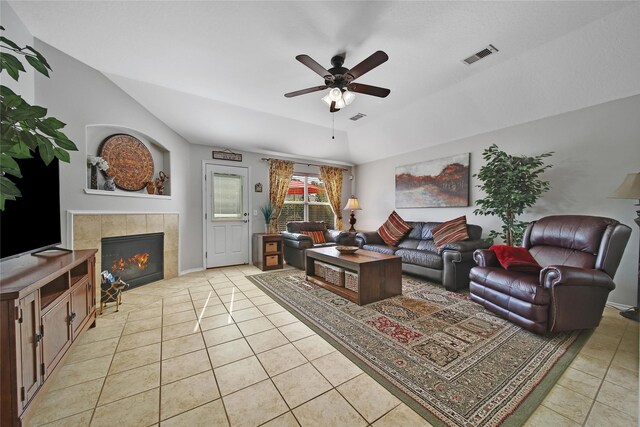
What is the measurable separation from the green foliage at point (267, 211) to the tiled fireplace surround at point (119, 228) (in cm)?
161

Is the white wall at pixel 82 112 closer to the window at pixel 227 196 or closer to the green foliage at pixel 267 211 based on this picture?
the window at pixel 227 196

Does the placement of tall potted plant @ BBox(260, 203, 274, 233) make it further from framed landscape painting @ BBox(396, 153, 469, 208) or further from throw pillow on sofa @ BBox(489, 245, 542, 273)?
throw pillow on sofa @ BBox(489, 245, 542, 273)

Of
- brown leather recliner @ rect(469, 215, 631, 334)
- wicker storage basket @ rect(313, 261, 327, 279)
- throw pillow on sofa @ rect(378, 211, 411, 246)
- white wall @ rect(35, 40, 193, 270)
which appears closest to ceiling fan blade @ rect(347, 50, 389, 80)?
brown leather recliner @ rect(469, 215, 631, 334)

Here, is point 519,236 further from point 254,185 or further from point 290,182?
point 254,185

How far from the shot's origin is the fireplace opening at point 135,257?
10.2ft

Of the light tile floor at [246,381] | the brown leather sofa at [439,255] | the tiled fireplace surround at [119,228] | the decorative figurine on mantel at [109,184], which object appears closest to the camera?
the light tile floor at [246,381]

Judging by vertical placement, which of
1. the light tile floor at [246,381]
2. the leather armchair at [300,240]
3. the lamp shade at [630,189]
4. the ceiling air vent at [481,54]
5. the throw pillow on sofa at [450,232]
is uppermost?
the ceiling air vent at [481,54]

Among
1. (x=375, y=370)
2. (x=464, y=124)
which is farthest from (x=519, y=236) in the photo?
(x=375, y=370)

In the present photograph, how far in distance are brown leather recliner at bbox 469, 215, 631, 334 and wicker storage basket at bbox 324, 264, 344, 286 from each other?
59.4 inches

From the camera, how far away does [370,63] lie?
2062 millimetres

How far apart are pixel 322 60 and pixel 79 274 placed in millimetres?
3121

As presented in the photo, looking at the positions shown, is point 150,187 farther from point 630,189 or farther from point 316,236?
point 630,189

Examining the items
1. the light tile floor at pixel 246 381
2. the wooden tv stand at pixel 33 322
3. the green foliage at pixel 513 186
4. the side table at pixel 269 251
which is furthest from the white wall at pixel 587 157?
the wooden tv stand at pixel 33 322

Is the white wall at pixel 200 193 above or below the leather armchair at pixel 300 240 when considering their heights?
above
